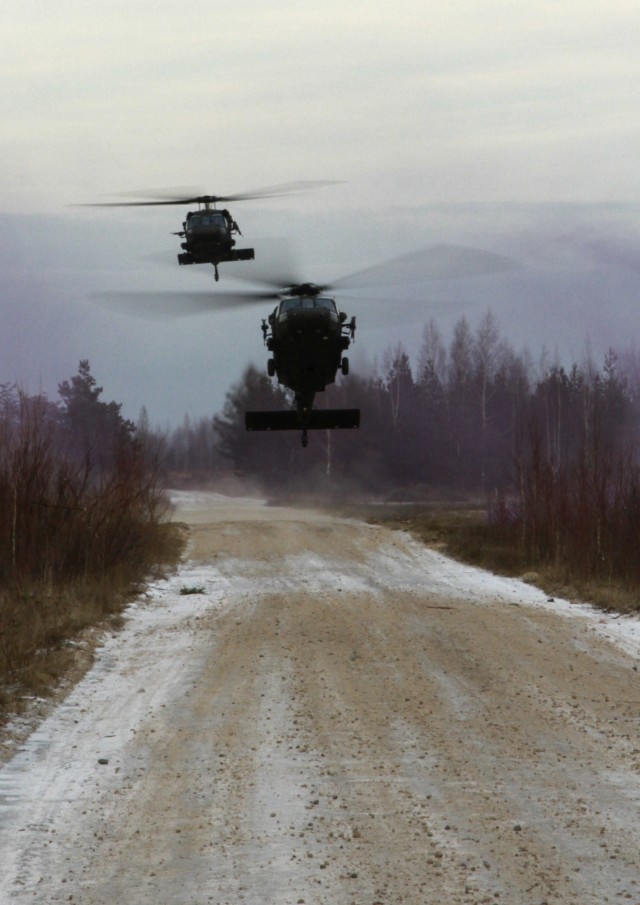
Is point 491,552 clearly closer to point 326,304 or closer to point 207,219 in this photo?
point 207,219

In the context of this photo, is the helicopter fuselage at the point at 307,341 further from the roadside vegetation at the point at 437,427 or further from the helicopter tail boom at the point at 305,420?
the roadside vegetation at the point at 437,427

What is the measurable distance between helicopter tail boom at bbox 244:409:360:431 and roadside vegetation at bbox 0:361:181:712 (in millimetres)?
3397

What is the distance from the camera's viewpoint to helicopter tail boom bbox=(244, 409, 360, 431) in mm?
20953

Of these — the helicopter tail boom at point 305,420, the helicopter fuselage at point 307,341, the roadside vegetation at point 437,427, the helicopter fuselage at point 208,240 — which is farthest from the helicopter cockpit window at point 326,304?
the roadside vegetation at point 437,427

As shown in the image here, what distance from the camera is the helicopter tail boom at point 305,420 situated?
68.7 feet

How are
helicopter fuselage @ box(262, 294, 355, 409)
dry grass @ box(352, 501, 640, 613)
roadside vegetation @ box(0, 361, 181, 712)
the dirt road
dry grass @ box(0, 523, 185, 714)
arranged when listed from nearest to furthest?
the dirt road
dry grass @ box(0, 523, 185, 714)
roadside vegetation @ box(0, 361, 181, 712)
helicopter fuselage @ box(262, 294, 355, 409)
dry grass @ box(352, 501, 640, 613)

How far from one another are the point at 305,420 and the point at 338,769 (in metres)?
11.2

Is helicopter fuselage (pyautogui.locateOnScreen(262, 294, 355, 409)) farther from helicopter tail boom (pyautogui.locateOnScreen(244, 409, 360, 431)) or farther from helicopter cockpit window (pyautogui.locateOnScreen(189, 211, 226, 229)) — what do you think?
helicopter cockpit window (pyautogui.locateOnScreen(189, 211, 226, 229))

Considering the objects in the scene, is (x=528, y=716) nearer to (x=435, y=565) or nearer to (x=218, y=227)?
(x=218, y=227)

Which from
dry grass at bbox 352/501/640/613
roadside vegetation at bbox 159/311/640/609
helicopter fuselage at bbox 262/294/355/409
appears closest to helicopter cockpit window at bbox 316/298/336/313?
helicopter fuselage at bbox 262/294/355/409

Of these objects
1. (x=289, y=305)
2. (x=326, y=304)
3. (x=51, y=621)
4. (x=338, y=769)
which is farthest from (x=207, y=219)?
(x=338, y=769)

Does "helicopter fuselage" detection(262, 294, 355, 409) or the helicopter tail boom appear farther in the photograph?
the helicopter tail boom

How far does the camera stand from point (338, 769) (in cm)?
1010

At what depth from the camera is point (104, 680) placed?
14.6m
